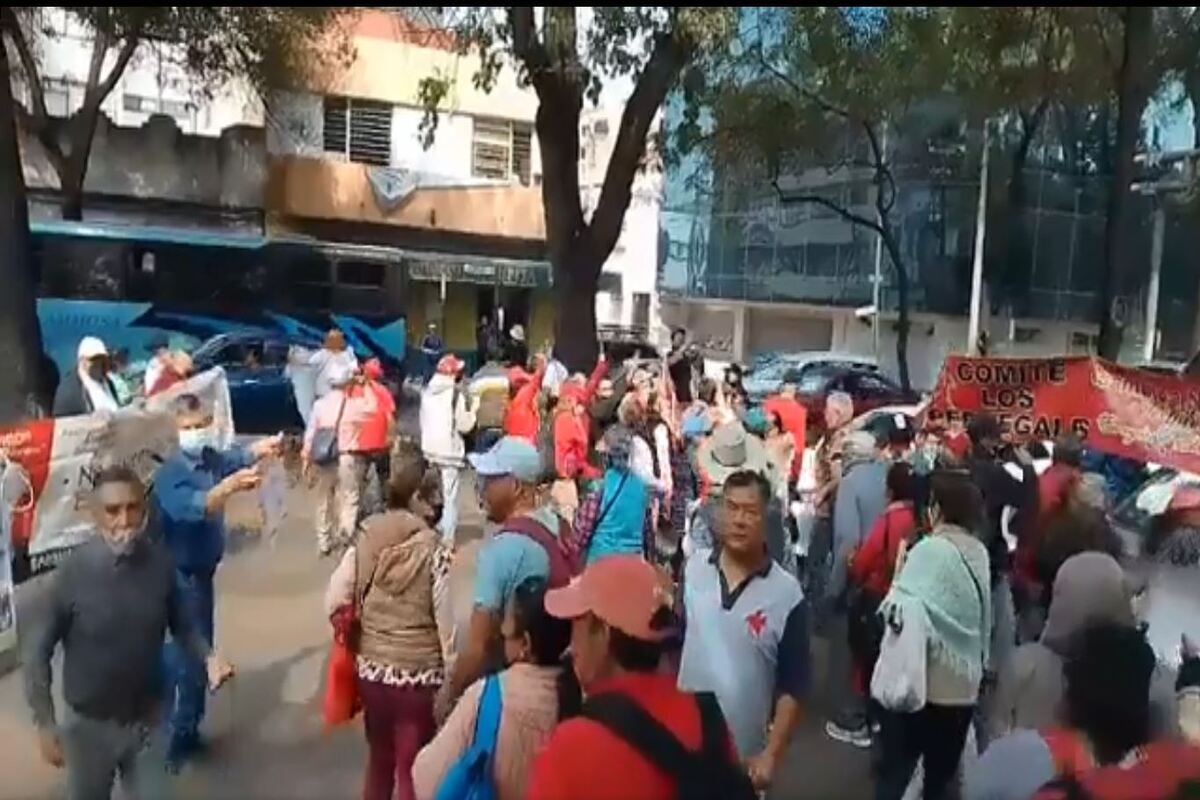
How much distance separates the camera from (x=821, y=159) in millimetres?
5137

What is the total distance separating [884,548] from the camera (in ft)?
13.3

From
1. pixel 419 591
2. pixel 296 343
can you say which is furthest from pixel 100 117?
pixel 419 591

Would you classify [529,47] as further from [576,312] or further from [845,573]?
[845,573]

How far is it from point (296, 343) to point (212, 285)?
0.39 metres

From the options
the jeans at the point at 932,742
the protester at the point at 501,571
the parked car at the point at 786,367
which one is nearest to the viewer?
the protester at the point at 501,571

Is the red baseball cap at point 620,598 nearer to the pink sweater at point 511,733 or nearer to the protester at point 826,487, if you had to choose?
the pink sweater at point 511,733

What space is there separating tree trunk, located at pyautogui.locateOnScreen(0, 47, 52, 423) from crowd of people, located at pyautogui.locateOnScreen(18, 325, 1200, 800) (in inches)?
12.4

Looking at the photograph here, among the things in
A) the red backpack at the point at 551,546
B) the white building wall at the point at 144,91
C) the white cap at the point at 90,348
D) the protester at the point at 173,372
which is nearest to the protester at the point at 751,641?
the red backpack at the point at 551,546

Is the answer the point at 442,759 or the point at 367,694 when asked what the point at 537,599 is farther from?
the point at 367,694

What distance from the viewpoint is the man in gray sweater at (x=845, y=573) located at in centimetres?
450

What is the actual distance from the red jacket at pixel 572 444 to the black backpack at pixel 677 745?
129 inches

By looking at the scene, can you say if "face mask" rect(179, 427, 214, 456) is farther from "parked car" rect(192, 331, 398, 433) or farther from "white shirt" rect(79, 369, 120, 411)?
"white shirt" rect(79, 369, 120, 411)

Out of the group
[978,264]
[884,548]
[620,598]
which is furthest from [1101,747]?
[978,264]

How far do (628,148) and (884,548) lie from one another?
6.57ft
